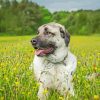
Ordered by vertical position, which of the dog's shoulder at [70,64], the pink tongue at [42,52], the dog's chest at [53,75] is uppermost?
the pink tongue at [42,52]

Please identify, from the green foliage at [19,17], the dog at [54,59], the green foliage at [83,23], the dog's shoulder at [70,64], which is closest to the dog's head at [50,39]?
the dog at [54,59]

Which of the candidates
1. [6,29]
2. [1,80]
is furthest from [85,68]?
[6,29]

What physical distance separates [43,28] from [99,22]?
73.6 metres

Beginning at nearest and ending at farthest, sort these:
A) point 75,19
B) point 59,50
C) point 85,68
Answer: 1. point 59,50
2. point 85,68
3. point 75,19

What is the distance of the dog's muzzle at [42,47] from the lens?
288 inches

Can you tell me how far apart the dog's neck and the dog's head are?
0.05m

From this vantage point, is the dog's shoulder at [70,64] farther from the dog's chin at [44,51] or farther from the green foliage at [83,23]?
the green foliage at [83,23]

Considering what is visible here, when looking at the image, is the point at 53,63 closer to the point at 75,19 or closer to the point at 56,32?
the point at 56,32

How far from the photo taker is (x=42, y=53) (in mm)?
7359

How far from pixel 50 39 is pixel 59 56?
1.10ft

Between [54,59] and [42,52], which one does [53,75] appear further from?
[42,52]

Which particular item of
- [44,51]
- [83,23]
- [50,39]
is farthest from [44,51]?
[83,23]

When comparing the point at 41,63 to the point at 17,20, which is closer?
the point at 41,63

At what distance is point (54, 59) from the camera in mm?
7523
